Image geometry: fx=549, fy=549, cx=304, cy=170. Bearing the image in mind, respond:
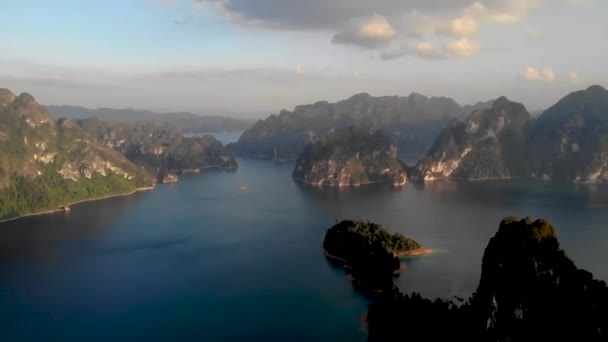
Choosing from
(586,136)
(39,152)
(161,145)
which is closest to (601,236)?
(586,136)

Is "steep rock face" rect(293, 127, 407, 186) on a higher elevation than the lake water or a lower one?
higher

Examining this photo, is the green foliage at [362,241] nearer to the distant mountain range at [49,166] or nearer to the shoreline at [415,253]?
the shoreline at [415,253]

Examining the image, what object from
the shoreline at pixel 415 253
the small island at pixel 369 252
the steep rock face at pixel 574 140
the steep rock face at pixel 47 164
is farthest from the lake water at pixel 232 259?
the steep rock face at pixel 574 140

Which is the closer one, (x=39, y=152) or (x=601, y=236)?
(x=601, y=236)

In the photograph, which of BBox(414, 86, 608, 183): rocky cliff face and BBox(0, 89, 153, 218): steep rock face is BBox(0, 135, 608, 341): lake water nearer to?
BBox(0, 89, 153, 218): steep rock face

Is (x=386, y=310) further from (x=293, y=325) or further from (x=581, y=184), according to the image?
(x=581, y=184)

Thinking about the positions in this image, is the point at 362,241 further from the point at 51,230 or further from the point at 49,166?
the point at 49,166

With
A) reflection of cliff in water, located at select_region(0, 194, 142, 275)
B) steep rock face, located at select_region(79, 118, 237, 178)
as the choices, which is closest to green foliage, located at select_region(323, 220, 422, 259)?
reflection of cliff in water, located at select_region(0, 194, 142, 275)
